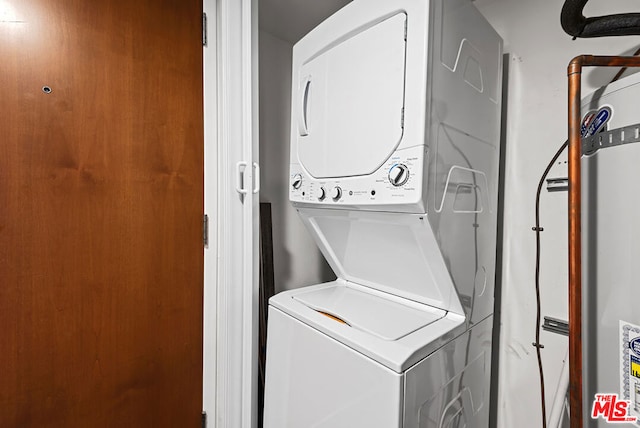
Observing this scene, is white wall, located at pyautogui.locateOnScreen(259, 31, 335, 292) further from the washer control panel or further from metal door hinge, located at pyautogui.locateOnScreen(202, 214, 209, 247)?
the washer control panel

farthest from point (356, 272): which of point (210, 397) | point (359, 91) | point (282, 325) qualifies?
point (210, 397)

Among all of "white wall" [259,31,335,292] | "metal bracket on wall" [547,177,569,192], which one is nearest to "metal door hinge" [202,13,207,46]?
"white wall" [259,31,335,292]

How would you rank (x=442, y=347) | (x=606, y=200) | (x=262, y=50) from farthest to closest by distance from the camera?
(x=262, y=50) → (x=442, y=347) → (x=606, y=200)

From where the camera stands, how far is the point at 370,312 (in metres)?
1.19

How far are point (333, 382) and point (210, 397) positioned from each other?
94cm

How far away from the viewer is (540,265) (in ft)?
4.50

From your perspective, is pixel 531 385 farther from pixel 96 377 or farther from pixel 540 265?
pixel 96 377

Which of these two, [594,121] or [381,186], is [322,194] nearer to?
[381,186]

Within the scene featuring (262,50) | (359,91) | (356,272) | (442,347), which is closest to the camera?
(442,347)

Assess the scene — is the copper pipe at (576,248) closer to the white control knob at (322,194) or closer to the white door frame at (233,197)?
the white control knob at (322,194)

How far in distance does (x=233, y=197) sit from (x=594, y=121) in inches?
53.5

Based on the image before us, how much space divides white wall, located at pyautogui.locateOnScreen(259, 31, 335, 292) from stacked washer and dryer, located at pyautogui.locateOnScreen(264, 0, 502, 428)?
52 centimetres

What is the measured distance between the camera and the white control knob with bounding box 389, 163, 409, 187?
0.97 m

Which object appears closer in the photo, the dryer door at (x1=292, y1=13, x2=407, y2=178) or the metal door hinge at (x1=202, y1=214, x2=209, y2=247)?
the dryer door at (x1=292, y1=13, x2=407, y2=178)
